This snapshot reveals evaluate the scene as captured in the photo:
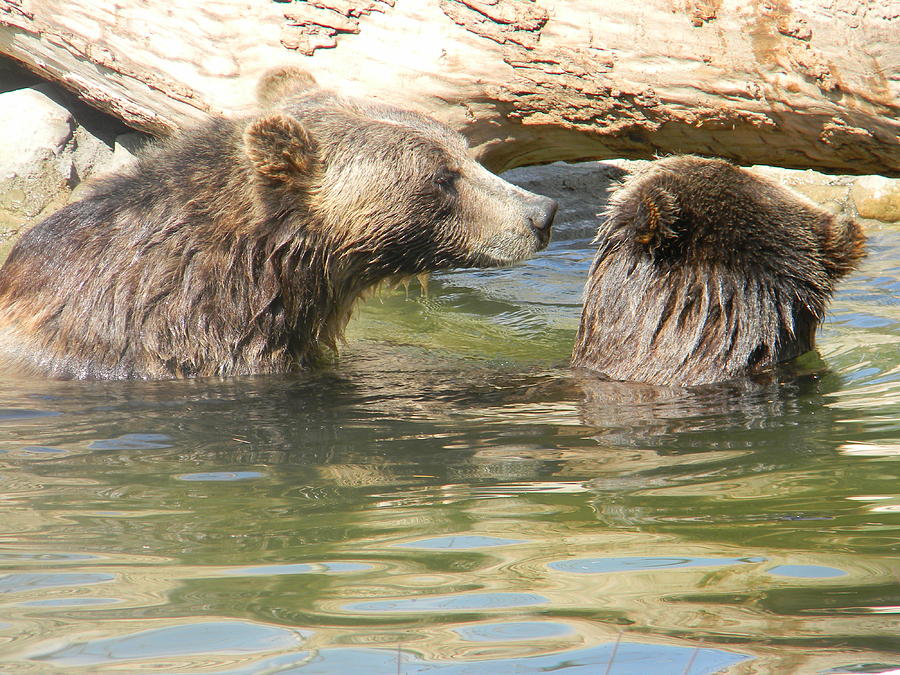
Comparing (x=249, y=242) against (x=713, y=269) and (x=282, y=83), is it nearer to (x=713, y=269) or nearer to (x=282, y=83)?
(x=282, y=83)

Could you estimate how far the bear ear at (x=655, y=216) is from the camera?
15.3 feet

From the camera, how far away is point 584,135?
7.45 m

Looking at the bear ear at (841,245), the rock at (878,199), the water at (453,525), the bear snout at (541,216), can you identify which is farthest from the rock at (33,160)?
the rock at (878,199)

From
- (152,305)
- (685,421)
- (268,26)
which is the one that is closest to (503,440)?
(685,421)

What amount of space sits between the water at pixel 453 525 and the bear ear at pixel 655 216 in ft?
2.52

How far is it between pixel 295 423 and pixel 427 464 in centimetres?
113

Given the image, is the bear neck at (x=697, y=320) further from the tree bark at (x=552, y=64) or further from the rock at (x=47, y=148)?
the rock at (x=47, y=148)

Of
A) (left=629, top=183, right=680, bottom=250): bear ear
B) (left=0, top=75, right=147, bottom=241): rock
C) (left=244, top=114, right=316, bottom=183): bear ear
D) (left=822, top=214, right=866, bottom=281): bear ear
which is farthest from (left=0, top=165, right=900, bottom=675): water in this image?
(left=0, top=75, right=147, bottom=241): rock

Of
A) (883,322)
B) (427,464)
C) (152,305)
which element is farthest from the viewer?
(883,322)

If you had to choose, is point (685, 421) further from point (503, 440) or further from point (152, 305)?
point (152, 305)

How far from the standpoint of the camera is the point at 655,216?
470 cm

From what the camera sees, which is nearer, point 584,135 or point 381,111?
point 381,111

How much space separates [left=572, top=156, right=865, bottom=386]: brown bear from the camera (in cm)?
477

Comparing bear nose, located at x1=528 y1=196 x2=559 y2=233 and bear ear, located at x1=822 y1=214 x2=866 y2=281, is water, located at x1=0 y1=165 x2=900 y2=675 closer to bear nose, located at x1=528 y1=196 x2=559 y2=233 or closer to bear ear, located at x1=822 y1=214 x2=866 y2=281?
bear ear, located at x1=822 y1=214 x2=866 y2=281
